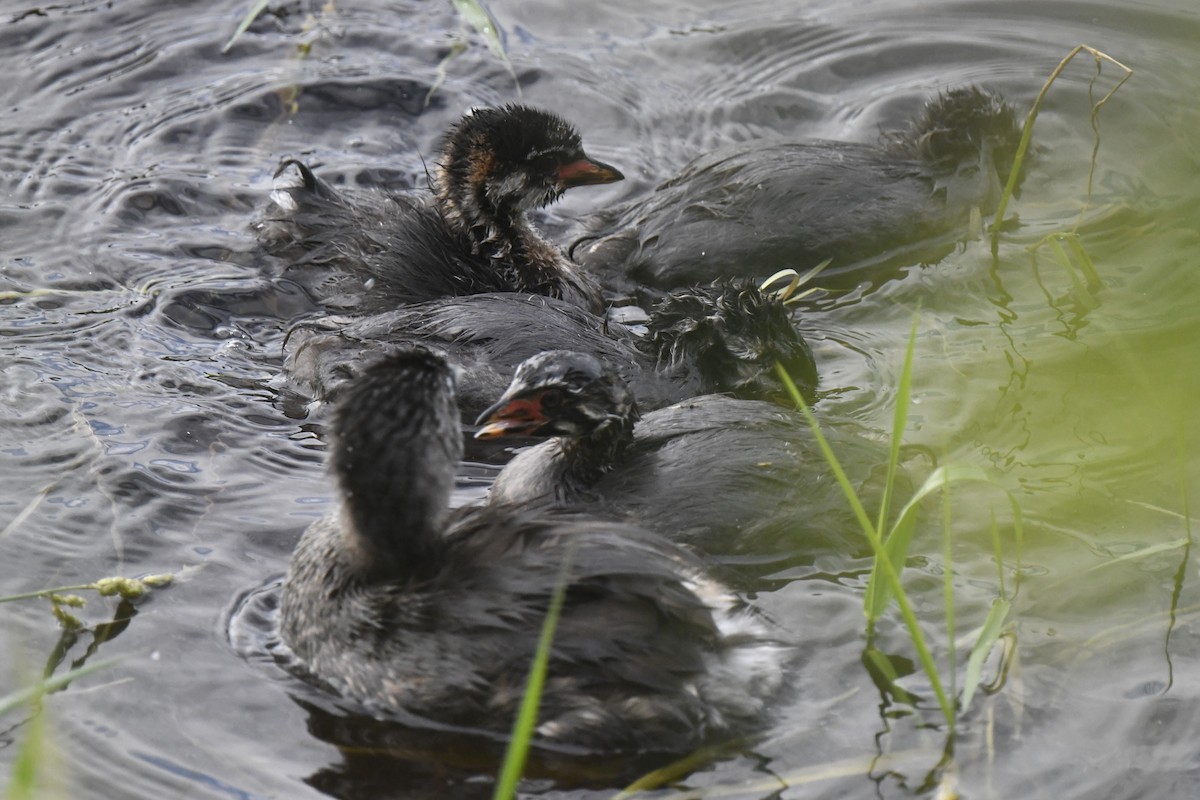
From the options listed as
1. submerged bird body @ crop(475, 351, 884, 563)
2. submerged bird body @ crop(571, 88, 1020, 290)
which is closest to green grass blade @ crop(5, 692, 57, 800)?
submerged bird body @ crop(475, 351, 884, 563)

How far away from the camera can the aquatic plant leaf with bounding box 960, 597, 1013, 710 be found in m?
4.16

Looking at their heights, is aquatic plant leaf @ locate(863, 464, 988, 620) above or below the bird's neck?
above

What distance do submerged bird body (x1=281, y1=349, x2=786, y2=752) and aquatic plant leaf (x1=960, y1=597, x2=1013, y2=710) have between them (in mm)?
567

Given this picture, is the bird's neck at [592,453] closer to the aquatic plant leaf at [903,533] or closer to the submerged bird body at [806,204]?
the aquatic plant leaf at [903,533]

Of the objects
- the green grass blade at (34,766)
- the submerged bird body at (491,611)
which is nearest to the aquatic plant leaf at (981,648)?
the submerged bird body at (491,611)

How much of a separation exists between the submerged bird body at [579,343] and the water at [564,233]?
32cm

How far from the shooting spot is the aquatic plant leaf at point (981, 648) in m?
4.16

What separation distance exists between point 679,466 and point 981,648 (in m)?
1.40

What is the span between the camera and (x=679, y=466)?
5234 mm

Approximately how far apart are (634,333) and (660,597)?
2732 millimetres

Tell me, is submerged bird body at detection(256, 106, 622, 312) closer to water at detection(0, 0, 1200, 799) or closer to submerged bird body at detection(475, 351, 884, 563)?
water at detection(0, 0, 1200, 799)

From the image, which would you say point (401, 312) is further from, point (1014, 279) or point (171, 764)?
point (1014, 279)

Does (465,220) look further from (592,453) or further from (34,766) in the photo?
(34,766)

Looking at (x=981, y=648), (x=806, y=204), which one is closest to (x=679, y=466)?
(x=981, y=648)
